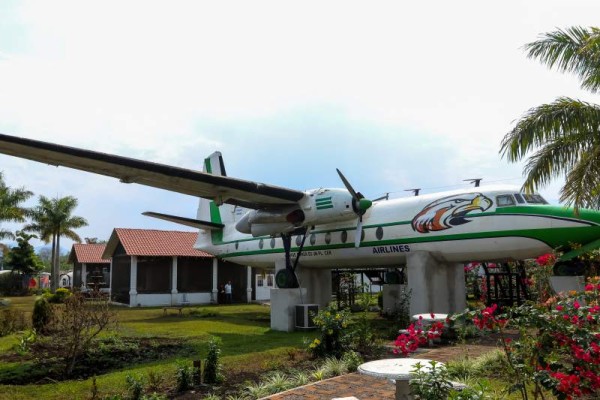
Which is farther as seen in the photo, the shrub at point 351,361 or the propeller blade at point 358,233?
the propeller blade at point 358,233

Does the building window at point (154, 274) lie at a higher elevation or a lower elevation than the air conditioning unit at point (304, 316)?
higher

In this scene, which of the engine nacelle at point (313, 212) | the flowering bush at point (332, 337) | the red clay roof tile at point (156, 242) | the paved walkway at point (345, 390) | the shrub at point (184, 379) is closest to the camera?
the paved walkway at point (345, 390)

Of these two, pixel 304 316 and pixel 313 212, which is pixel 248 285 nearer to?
pixel 304 316

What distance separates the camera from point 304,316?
623 inches

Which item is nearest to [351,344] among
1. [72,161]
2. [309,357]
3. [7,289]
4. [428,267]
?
[309,357]

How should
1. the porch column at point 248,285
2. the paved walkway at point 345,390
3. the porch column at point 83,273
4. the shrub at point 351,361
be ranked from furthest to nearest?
1. the porch column at point 83,273
2. the porch column at point 248,285
3. the shrub at point 351,361
4. the paved walkway at point 345,390

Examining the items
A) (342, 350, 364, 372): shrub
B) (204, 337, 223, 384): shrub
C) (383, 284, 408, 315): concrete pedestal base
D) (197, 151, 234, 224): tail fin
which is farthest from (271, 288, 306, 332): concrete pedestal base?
(197, 151, 234, 224): tail fin

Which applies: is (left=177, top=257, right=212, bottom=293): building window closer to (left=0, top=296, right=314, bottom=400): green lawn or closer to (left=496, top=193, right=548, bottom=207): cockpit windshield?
(left=0, top=296, right=314, bottom=400): green lawn

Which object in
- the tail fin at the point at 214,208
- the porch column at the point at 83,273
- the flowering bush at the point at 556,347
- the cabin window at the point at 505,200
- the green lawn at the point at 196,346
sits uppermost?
the tail fin at the point at 214,208

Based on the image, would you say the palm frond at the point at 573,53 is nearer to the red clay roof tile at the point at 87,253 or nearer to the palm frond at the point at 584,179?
the palm frond at the point at 584,179

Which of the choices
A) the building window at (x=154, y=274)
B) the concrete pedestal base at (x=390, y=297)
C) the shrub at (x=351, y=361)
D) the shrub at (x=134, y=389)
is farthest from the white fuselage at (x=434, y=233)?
the building window at (x=154, y=274)

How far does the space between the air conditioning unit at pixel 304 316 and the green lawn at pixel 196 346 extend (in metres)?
0.52

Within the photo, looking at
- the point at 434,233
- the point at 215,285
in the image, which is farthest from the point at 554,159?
the point at 215,285

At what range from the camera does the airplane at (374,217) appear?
1295 centimetres
